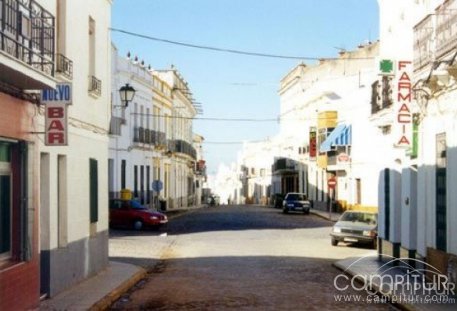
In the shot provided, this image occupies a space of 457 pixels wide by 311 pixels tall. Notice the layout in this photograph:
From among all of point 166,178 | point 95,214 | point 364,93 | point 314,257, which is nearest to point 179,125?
point 166,178

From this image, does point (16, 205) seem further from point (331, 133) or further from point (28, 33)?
point (331, 133)

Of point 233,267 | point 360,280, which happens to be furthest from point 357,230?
point 360,280

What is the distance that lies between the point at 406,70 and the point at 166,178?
4020cm

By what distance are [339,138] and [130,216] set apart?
17830 millimetres

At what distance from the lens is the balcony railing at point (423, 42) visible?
1420 centimetres

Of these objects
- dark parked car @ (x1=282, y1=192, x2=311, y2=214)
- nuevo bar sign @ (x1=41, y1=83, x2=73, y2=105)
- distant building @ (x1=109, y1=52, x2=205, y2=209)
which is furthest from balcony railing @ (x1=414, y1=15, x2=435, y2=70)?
dark parked car @ (x1=282, y1=192, x2=311, y2=214)

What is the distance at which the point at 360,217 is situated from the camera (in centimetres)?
2577

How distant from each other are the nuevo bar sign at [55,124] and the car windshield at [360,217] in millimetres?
15751

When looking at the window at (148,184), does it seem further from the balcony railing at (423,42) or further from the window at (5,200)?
the window at (5,200)

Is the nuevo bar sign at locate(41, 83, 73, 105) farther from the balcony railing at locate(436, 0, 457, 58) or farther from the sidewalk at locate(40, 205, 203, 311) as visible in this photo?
the balcony railing at locate(436, 0, 457, 58)

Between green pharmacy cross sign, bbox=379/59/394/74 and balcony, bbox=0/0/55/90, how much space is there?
8.07m

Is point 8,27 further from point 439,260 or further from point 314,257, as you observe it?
point 314,257

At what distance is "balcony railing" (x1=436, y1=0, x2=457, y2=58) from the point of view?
41.4 ft

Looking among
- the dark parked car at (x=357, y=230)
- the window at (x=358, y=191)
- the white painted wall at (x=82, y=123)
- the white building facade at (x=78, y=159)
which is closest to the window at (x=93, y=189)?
the white building facade at (x=78, y=159)
